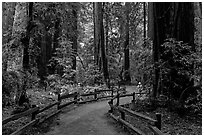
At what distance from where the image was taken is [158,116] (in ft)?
20.9

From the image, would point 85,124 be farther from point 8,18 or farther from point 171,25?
point 8,18

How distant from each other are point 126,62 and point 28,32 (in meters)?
17.8

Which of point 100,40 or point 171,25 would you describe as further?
point 100,40

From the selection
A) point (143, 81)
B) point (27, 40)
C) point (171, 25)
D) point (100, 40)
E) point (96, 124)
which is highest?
point (100, 40)

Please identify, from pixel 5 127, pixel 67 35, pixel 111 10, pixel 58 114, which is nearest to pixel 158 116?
pixel 5 127

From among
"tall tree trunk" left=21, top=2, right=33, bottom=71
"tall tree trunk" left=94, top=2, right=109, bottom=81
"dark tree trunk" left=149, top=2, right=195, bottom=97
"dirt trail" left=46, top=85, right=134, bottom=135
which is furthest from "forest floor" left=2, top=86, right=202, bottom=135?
"tall tree trunk" left=94, top=2, right=109, bottom=81

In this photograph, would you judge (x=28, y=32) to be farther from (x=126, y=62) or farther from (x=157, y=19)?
(x=126, y=62)

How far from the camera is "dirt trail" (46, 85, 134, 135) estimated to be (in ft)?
25.4

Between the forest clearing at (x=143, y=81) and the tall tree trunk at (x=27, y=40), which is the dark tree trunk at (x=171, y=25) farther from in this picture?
the tall tree trunk at (x=27, y=40)

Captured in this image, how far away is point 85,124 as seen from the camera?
8742 millimetres

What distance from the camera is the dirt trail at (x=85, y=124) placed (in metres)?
7.73

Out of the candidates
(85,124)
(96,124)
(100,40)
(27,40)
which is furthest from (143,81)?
(100,40)

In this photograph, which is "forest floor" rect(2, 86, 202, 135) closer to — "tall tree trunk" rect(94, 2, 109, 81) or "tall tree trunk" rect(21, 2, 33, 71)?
"tall tree trunk" rect(21, 2, 33, 71)

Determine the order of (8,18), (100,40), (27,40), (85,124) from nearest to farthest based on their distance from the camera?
(85,124) → (27,40) → (8,18) → (100,40)
